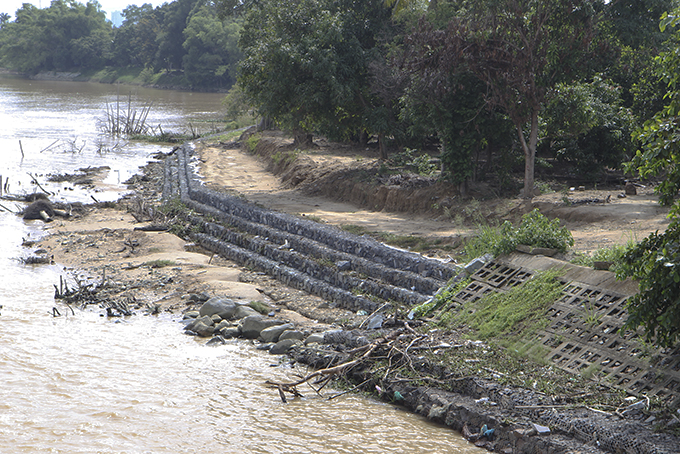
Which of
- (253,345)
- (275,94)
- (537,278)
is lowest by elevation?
(253,345)

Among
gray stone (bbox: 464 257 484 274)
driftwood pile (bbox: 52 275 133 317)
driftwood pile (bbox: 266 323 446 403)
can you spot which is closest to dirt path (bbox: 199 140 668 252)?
gray stone (bbox: 464 257 484 274)

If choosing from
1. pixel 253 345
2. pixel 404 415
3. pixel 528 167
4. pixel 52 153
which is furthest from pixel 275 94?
pixel 52 153

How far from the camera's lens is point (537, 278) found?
7.82m

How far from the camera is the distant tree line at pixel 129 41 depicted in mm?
74250

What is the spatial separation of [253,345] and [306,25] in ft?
43.1

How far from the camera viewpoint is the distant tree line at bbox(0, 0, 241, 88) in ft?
244

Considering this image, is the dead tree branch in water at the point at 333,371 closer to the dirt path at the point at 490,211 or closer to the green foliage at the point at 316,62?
the dirt path at the point at 490,211

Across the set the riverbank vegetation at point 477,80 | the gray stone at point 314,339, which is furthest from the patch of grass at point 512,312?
the riverbank vegetation at point 477,80

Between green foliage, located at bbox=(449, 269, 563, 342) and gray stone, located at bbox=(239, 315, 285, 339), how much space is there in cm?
318

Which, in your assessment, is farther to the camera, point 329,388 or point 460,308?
point 460,308

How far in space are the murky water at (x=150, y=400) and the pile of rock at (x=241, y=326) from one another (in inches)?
10.0

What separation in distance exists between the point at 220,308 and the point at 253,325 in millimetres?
1066

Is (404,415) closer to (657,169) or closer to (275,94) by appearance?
(657,169)

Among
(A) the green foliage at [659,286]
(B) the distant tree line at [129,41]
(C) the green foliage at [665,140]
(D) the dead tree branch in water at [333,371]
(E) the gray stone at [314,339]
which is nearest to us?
(A) the green foliage at [659,286]
